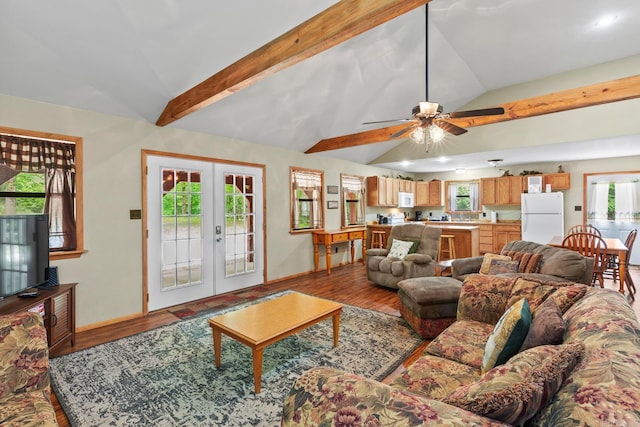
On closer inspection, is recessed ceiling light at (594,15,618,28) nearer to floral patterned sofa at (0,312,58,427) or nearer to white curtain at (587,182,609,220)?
white curtain at (587,182,609,220)

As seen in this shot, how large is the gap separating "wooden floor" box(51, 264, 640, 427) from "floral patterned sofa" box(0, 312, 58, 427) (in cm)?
60

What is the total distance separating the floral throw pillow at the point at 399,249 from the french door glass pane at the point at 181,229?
115 inches

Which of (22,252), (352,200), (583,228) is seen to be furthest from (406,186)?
(22,252)

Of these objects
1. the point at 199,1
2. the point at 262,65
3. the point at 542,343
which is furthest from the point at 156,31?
the point at 542,343

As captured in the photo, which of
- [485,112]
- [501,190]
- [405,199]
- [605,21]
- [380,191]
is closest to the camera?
[485,112]

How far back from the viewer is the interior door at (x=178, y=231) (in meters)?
3.83

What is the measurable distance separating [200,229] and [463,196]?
7133 mm

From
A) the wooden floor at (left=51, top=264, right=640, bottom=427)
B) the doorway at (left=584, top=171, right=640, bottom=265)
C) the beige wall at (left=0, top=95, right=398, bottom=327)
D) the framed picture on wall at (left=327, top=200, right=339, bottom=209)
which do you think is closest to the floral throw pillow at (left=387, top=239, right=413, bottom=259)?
the wooden floor at (left=51, top=264, right=640, bottom=427)

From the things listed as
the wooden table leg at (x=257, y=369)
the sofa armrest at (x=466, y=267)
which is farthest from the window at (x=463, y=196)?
the wooden table leg at (x=257, y=369)

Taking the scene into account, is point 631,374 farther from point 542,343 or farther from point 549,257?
point 549,257

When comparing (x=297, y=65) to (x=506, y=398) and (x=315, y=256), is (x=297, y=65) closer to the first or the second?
(x=315, y=256)

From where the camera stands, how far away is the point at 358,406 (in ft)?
3.05

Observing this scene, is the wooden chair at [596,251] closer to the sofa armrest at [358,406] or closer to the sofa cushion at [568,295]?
the sofa cushion at [568,295]

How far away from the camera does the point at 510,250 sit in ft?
11.5
